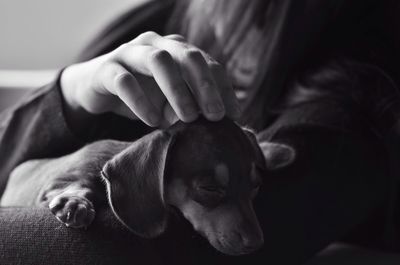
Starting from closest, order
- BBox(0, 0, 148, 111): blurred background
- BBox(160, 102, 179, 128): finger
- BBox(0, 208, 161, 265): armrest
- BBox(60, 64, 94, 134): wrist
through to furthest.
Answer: BBox(0, 208, 161, 265): armrest < BBox(160, 102, 179, 128): finger < BBox(60, 64, 94, 134): wrist < BBox(0, 0, 148, 111): blurred background

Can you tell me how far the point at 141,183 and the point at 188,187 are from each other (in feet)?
0.23

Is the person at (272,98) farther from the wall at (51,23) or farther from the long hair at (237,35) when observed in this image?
the wall at (51,23)

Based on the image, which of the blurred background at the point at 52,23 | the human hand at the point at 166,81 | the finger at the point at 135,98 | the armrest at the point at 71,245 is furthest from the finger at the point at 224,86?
the blurred background at the point at 52,23

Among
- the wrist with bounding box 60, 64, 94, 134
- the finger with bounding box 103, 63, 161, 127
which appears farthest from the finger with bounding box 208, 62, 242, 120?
the wrist with bounding box 60, 64, 94, 134

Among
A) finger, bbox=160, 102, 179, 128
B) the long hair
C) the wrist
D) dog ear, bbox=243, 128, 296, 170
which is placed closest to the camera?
finger, bbox=160, 102, 179, 128

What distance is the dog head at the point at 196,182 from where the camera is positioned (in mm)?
992

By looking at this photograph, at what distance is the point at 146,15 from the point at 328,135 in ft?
2.23

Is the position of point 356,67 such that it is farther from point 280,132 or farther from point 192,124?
point 192,124

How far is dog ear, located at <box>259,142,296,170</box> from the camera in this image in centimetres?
116

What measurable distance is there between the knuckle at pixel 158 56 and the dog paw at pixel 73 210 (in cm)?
23

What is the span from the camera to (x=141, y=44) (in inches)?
42.9

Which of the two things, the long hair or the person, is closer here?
the person

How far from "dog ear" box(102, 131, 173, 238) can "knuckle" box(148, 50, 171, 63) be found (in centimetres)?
13

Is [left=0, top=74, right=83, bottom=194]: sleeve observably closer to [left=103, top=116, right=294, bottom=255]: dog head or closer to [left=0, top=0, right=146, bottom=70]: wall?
[left=103, top=116, right=294, bottom=255]: dog head
